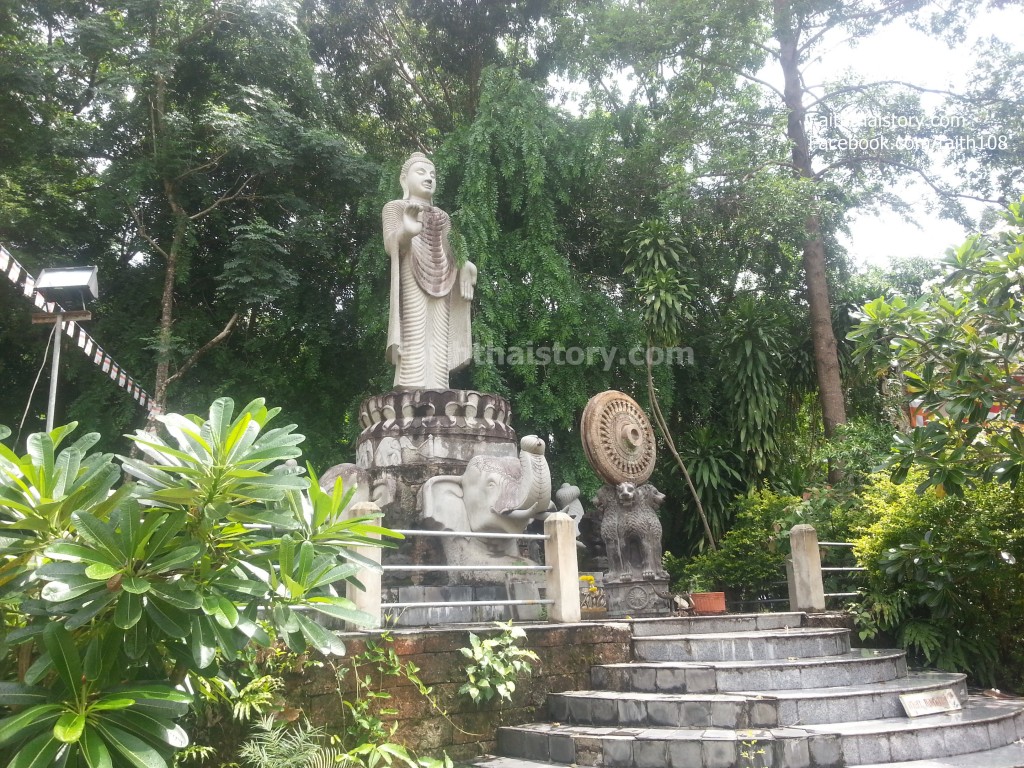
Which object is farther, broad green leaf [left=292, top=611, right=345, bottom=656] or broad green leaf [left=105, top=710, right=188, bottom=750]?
broad green leaf [left=292, top=611, right=345, bottom=656]

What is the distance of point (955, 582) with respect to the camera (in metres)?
7.12

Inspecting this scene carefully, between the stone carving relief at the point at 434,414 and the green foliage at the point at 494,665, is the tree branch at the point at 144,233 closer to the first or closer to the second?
the stone carving relief at the point at 434,414

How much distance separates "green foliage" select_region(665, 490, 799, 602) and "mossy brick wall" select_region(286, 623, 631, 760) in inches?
173

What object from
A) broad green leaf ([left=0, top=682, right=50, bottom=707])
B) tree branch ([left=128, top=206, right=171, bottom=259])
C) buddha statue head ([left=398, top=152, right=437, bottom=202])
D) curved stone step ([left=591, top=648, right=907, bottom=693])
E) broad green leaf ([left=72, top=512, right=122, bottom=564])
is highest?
tree branch ([left=128, top=206, right=171, bottom=259])

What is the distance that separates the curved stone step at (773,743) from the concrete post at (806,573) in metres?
2.31

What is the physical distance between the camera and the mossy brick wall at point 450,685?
454 cm

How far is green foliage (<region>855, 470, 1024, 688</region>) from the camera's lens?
6.85 m

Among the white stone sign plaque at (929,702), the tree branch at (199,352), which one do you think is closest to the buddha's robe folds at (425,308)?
the tree branch at (199,352)

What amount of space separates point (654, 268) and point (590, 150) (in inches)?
87.2

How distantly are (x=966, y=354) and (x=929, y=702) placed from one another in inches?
94.8

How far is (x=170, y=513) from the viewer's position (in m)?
2.99

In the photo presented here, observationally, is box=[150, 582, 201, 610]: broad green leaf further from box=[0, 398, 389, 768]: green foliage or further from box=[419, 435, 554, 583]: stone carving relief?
box=[419, 435, 554, 583]: stone carving relief

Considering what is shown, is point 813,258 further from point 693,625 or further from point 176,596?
point 176,596

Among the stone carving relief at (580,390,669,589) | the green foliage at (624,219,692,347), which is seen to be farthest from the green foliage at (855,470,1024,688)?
the green foliage at (624,219,692,347)
